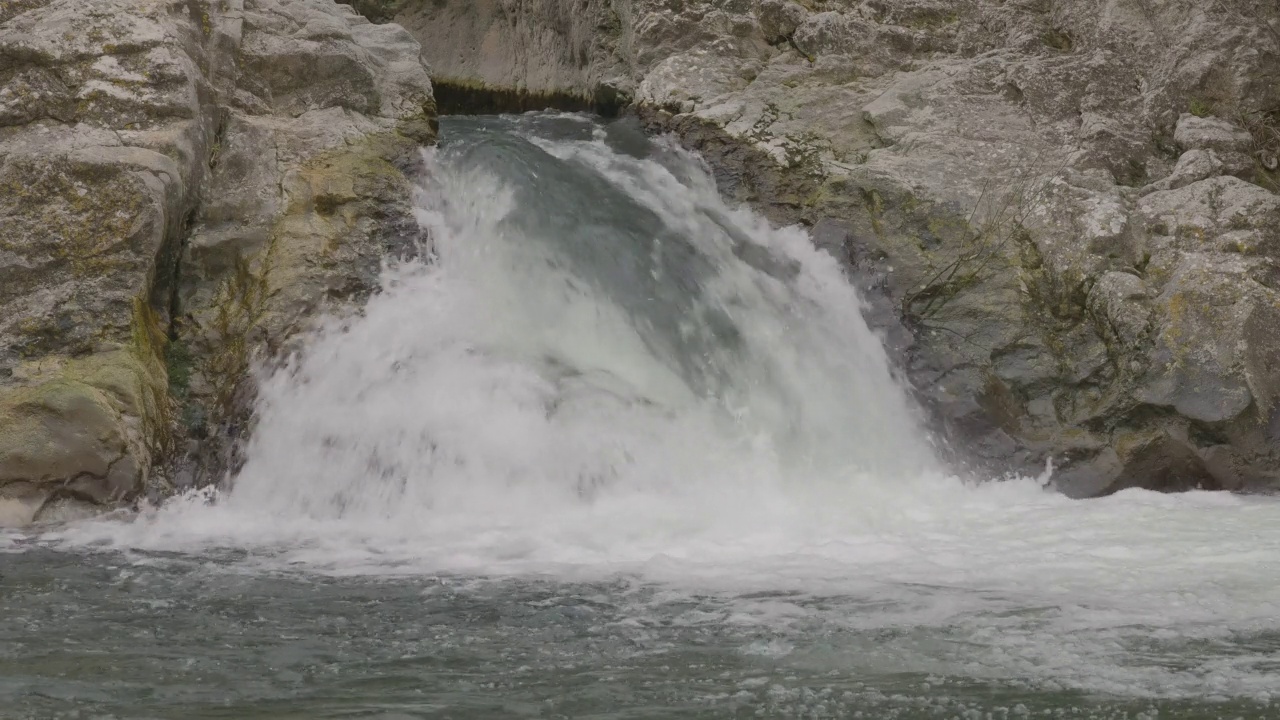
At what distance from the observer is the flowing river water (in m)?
3.32

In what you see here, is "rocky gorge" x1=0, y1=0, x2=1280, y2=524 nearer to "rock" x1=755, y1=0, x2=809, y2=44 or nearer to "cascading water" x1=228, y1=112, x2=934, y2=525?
"rock" x1=755, y1=0, x2=809, y2=44

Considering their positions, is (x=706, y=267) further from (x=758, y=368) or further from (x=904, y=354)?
(x=904, y=354)

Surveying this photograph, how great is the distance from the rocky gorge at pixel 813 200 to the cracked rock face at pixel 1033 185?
0.8 inches

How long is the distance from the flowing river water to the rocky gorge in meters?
0.31

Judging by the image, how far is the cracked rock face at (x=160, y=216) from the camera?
5.97 m

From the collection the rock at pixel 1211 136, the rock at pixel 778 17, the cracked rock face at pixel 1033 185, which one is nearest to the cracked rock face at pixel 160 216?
the cracked rock face at pixel 1033 185

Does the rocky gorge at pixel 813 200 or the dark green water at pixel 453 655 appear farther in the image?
the rocky gorge at pixel 813 200

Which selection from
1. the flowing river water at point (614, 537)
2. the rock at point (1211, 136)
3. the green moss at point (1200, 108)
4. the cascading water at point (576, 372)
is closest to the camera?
the flowing river water at point (614, 537)

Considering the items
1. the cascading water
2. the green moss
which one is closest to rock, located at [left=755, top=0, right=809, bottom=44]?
the cascading water

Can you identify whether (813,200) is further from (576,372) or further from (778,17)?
(576,372)

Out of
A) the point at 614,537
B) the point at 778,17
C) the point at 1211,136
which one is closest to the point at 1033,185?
the point at 1211,136

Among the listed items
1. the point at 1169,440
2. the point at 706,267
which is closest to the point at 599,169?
the point at 706,267

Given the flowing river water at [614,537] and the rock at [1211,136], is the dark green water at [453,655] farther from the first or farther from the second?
the rock at [1211,136]

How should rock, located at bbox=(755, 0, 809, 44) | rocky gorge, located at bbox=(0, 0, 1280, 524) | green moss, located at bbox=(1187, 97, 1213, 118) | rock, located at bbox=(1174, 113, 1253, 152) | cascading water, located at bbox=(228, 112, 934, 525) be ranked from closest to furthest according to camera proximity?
1. cascading water, located at bbox=(228, 112, 934, 525)
2. rocky gorge, located at bbox=(0, 0, 1280, 524)
3. rock, located at bbox=(1174, 113, 1253, 152)
4. green moss, located at bbox=(1187, 97, 1213, 118)
5. rock, located at bbox=(755, 0, 809, 44)
